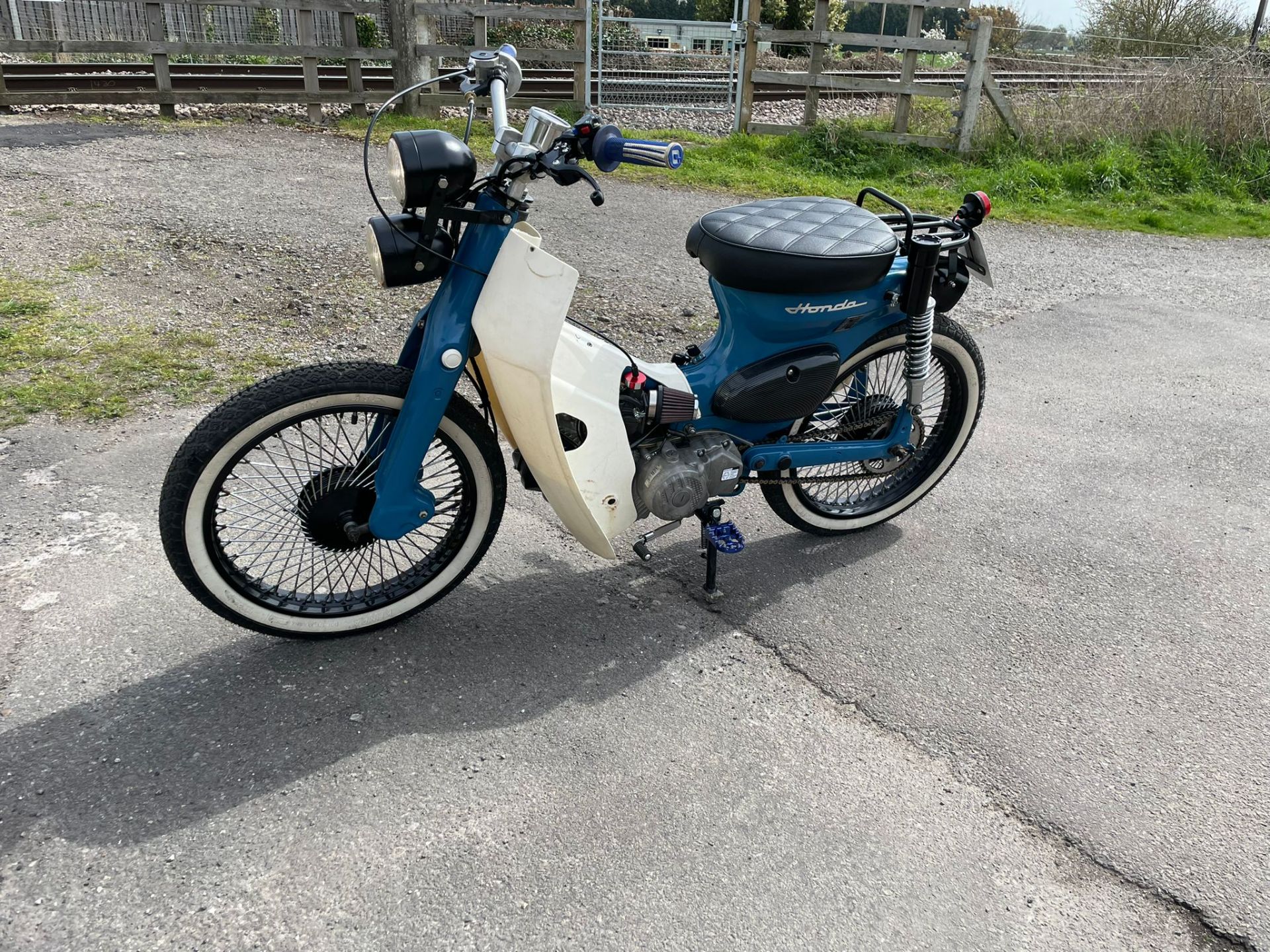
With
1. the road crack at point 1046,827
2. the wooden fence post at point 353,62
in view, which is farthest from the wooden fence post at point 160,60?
the road crack at point 1046,827

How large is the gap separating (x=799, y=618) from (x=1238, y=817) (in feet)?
4.10

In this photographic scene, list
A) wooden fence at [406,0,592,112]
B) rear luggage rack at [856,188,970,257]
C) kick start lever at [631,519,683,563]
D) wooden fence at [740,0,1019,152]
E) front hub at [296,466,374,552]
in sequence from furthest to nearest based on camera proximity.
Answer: wooden fence at [406,0,592,112] < wooden fence at [740,0,1019,152] < rear luggage rack at [856,188,970,257] < kick start lever at [631,519,683,563] < front hub at [296,466,374,552]

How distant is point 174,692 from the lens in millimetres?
2605

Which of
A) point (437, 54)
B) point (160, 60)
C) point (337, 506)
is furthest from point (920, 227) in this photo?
point (160, 60)

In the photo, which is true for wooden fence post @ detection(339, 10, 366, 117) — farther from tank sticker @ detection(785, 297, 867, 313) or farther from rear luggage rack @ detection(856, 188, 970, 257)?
tank sticker @ detection(785, 297, 867, 313)

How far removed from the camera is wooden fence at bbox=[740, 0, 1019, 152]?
9.95 metres

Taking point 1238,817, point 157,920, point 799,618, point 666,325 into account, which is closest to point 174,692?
point 157,920

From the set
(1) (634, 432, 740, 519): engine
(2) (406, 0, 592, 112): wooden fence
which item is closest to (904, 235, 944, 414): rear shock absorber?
(1) (634, 432, 740, 519): engine

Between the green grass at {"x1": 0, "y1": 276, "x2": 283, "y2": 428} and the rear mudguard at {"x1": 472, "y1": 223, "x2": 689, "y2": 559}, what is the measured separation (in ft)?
7.10

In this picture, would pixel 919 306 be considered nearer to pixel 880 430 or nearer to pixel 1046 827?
pixel 880 430

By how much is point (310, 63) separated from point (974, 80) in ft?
23.8

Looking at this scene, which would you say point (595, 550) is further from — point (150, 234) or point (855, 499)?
point (150, 234)

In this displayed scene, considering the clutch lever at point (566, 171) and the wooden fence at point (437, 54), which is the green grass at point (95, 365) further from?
the wooden fence at point (437, 54)

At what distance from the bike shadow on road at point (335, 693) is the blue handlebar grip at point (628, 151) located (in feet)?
4.50
